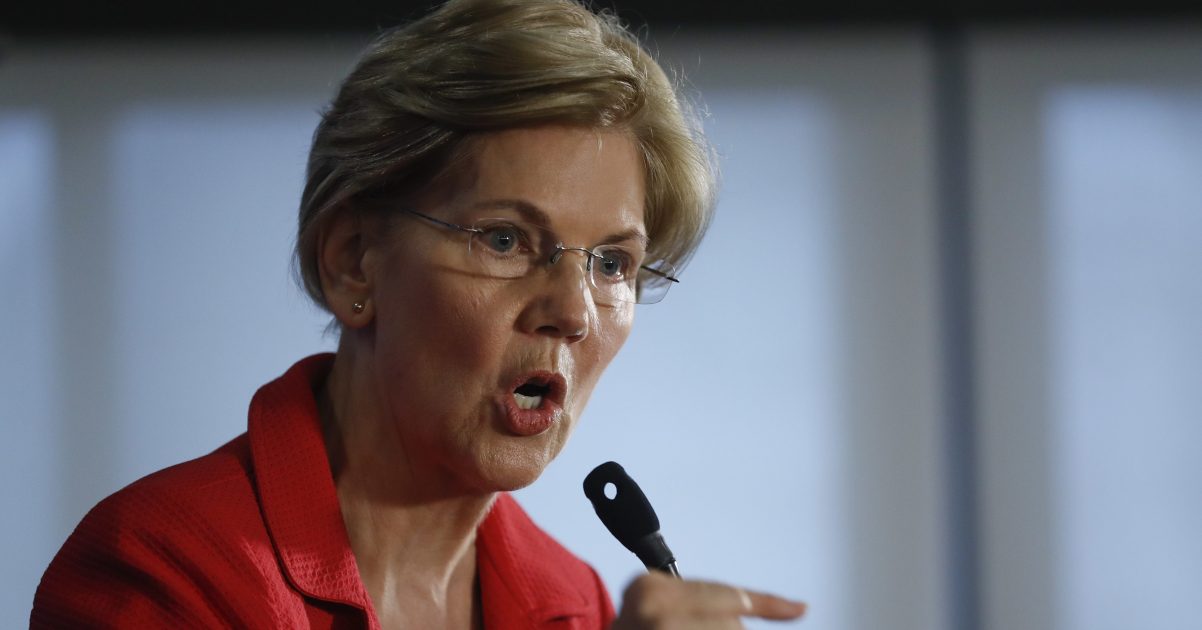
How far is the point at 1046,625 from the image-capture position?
2920 mm

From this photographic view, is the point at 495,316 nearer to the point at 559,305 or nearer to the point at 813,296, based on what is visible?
the point at 559,305

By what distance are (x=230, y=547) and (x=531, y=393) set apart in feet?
1.13

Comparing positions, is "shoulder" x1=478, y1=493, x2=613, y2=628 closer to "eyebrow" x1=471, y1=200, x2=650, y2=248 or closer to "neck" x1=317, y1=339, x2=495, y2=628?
"neck" x1=317, y1=339, x2=495, y2=628

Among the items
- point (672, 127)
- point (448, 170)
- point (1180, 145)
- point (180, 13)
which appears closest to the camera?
point (448, 170)

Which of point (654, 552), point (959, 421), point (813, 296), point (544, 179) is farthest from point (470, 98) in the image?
point (959, 421)

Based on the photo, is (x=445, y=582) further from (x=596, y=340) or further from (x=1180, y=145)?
(x=1180, y=145)

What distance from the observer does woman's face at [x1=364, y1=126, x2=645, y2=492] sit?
1261 millimetres

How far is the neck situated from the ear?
7 centimetres

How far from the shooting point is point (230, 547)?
1.18 metres

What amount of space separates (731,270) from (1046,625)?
1123 millimetres

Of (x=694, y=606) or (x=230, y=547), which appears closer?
(x=694, y=606)

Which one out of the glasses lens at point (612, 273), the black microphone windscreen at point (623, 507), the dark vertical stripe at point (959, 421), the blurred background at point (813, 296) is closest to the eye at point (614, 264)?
the glasses lens at point (612, 273)

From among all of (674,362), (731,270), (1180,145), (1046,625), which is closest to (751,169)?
(731,270)

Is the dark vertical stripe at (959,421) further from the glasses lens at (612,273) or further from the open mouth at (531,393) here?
the open mouth at (531,393)
